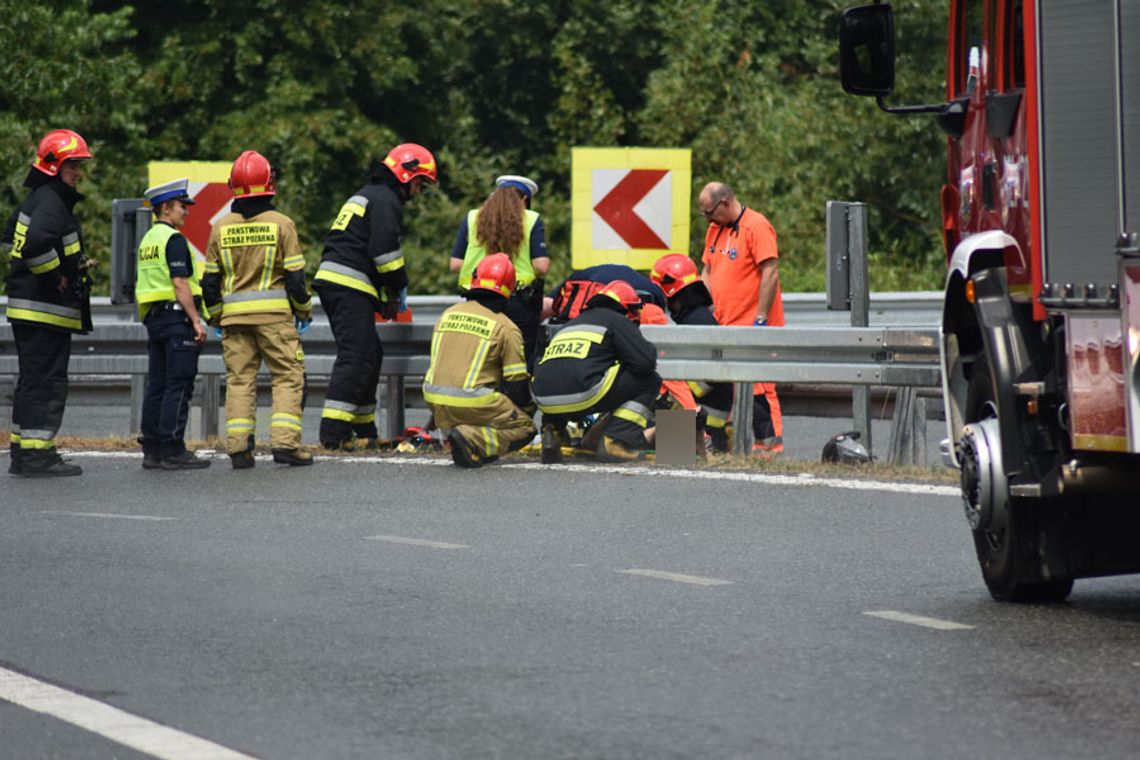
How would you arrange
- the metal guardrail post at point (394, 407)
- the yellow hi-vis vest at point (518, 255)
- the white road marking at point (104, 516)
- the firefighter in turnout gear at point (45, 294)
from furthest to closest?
the metal guardrail post at point (394, 407), the yellow hi-vis vest at point (518, 255), the firefighter in turnout gear at point (45, 294), the white road marking at point (104, 516)

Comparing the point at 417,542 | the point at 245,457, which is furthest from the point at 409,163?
the point at 417,542

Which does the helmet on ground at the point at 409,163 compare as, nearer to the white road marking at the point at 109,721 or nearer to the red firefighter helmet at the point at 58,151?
the red firefighter helmet at the point at 58,151

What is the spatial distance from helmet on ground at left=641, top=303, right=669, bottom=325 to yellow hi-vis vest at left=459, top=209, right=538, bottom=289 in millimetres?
850

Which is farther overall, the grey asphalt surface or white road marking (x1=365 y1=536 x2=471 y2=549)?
the grey asphalt surface

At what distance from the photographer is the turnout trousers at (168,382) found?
13.3m

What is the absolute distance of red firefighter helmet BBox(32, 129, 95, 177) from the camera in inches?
514

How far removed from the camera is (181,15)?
33844 mm

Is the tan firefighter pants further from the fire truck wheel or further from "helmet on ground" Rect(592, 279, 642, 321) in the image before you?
the fire truck wheel

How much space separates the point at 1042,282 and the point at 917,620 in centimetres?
114

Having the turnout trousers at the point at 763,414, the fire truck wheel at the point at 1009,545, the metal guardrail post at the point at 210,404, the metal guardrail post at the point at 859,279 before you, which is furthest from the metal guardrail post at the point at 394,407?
the fire truck wheel at the point at 1009,545

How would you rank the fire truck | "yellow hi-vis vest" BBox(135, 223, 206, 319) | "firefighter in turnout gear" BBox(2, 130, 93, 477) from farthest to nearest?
"yellow hi-vis vest" BBox(135, 223, 206, 319) → "firefighter in turnout gear" BBox(2, 130, 93, 477) → the fire truck

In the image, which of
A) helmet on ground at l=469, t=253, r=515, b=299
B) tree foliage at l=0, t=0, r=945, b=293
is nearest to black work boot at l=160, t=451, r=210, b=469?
helmet on ground at l=469, t=253, r=515, b=299

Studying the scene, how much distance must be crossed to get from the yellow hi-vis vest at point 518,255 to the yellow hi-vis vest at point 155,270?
1.63 metres

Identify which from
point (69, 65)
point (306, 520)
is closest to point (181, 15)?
point (69, 65)
